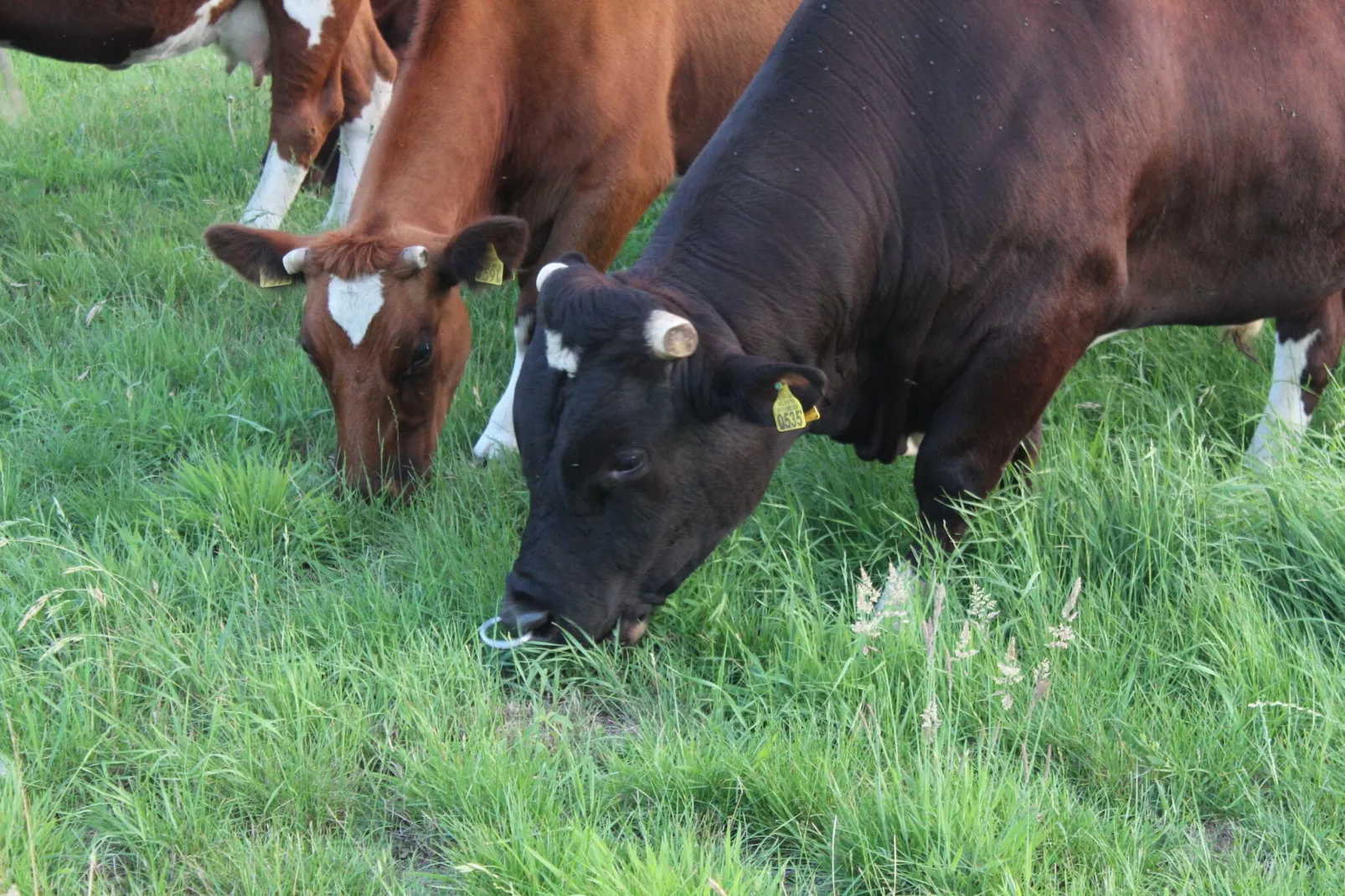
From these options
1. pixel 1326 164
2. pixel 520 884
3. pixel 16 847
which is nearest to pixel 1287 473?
pixel 1326 164

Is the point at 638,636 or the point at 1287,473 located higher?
the point at 1287,473

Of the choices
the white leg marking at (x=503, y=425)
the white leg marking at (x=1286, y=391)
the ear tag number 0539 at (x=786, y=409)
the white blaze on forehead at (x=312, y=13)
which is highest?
the white blaze on forehead at (x=312, y=13)

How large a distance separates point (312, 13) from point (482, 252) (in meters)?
2.76

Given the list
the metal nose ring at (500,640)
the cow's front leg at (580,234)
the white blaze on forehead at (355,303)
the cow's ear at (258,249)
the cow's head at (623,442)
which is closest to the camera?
the cow's head at (623,442)

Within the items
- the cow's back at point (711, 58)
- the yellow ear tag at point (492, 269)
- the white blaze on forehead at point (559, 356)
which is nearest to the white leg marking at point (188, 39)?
the cow's back at point (711, 58)

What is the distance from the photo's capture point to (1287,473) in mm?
3967

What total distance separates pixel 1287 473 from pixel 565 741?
7.67 feet

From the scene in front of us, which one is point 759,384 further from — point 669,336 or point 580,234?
point 580,234

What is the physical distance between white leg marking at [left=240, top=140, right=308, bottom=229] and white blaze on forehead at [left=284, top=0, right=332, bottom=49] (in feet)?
1.87

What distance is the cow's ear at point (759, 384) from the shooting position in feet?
10.4

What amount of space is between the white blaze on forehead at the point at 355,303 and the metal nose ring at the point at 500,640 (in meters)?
1.30

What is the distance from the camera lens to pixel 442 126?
4.80 meters

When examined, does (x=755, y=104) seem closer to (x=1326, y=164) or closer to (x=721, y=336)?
(x=721, y=336)

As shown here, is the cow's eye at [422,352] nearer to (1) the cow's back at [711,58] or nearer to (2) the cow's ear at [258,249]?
(2) the cow's ear at [258,249]
